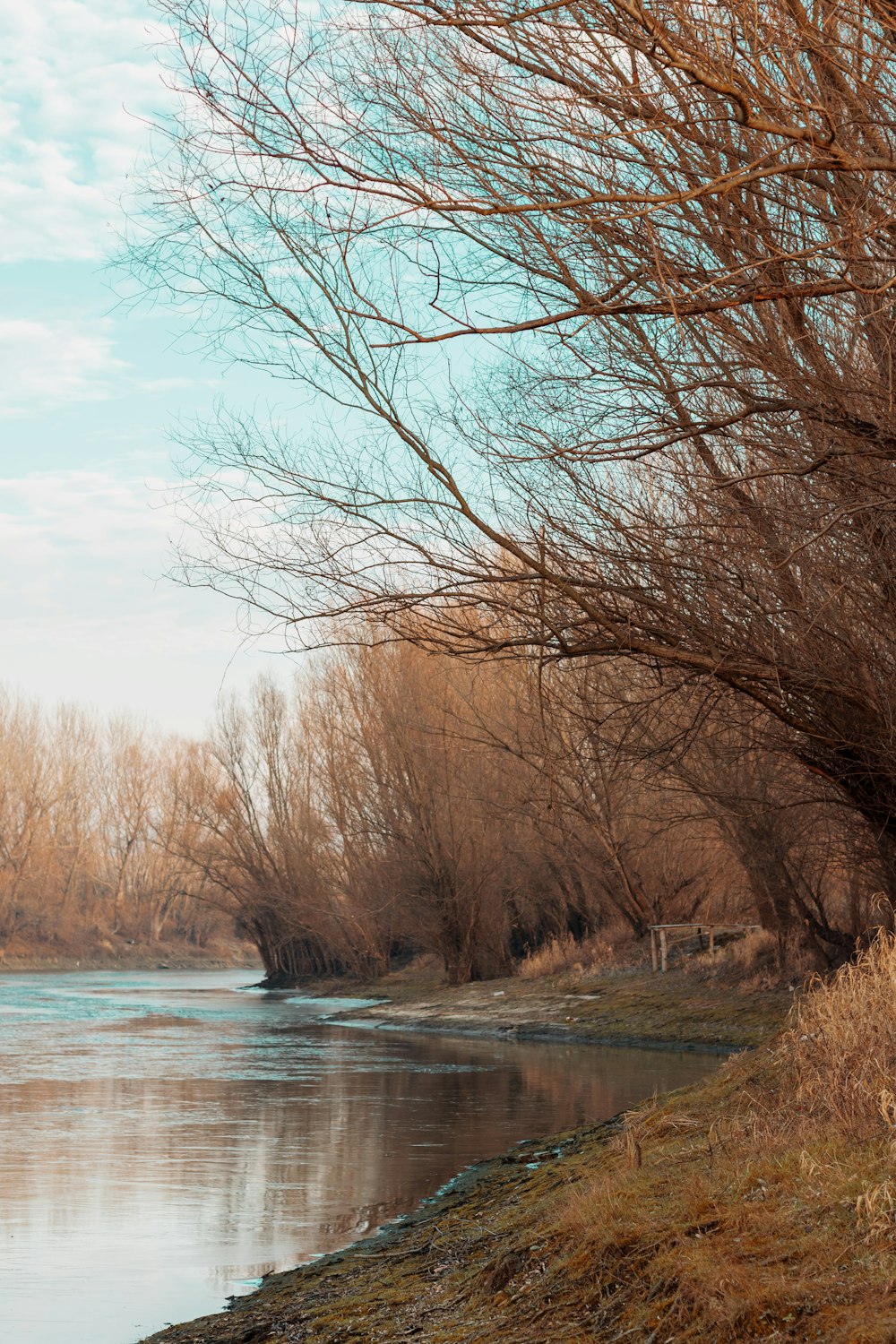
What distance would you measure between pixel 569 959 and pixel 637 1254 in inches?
1031

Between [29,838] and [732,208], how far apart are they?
2635 inches

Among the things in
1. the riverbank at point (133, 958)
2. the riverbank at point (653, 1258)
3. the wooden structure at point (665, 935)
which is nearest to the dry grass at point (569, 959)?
the wooden structure at point (665, 935)

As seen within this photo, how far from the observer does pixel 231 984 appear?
172 feet

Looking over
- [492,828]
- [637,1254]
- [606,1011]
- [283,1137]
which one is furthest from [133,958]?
[637,1254]

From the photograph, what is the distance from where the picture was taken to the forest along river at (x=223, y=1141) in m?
9.14

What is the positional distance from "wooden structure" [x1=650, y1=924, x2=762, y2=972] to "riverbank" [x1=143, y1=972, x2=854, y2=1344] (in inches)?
592

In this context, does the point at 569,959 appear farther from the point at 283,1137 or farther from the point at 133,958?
the point at 133,958

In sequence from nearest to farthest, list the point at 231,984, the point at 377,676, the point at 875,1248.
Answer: the point at 875,1248 < the point at 377,676 < the point at 231,984

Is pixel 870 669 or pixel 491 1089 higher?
pixel 870 669

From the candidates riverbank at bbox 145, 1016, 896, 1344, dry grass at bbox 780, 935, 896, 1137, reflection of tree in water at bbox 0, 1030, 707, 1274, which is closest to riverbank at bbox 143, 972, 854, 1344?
riverbank at bbox 145, 1016, 896, 1344

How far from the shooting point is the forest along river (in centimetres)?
914

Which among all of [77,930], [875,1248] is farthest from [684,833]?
[77,930]

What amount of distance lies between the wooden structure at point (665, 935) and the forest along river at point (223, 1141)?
3.65 meters

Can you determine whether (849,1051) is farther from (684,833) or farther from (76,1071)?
(684,833)
